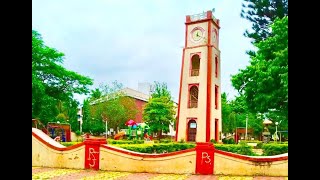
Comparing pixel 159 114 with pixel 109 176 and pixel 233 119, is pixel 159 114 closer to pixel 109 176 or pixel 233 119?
pixel 233 119

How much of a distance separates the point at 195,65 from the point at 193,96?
1.44 m

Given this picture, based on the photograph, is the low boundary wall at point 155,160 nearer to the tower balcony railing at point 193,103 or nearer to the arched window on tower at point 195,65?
the tower balcony railing at point 193,103

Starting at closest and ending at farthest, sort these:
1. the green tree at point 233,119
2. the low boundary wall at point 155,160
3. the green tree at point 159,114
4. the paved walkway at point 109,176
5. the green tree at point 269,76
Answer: the paved walkway at point 109,176, the low boundary wall at point 155,160, the green tree at point 269,76, the green tree at point 159,114, the green tree at point 233,119

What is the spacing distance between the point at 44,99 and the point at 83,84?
267 cm

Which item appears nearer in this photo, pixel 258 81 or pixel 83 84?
pixel 258 81

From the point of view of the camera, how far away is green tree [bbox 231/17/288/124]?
10461 millimetres

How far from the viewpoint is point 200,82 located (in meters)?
16.4

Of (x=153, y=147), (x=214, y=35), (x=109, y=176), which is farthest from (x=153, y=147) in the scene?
(x=214, y=35)

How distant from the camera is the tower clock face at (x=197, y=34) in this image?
54.4 ft

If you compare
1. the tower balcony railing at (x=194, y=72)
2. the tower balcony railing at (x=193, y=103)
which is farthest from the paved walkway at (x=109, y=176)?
the tower balcony railing at (x=194, y=72)

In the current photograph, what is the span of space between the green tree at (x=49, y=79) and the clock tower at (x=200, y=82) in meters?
4.60
